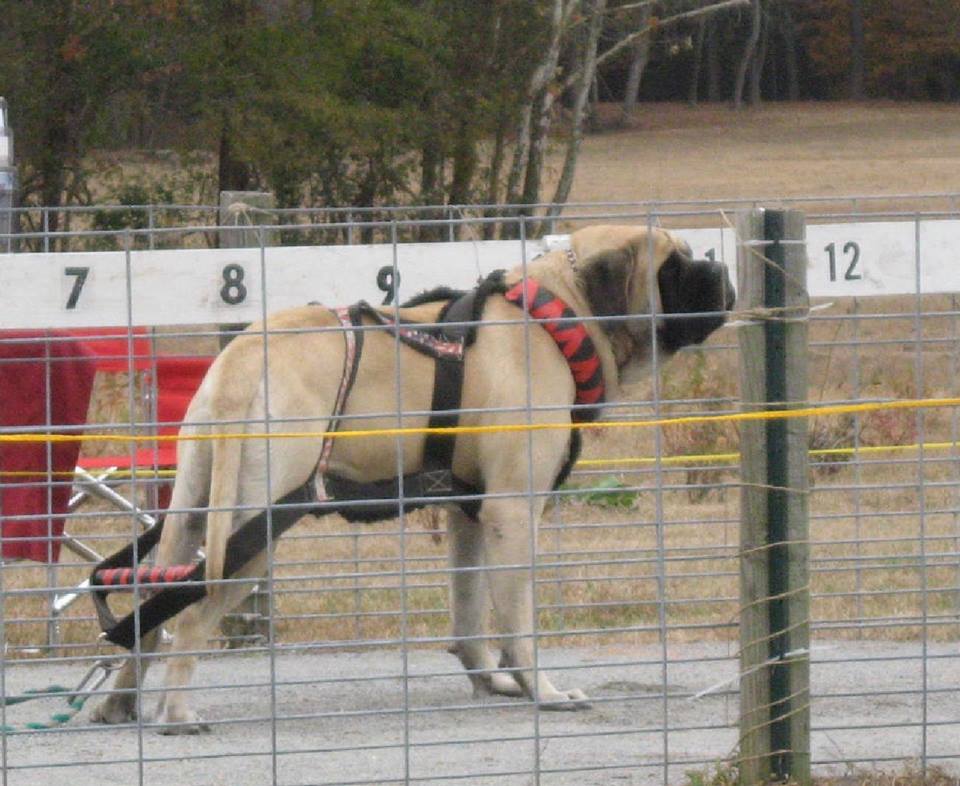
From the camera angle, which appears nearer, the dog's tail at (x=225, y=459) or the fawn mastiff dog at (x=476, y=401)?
the dog's tail at (x=225, y=459)

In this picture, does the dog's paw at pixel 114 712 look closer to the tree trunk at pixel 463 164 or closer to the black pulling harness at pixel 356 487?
the black pulling harness at pixel 356 487

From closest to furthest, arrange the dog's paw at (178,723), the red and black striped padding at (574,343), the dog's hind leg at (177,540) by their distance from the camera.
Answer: the dog's paw at (178,723), the dog's hind leg at (177,540), the red and black striped padding at (574,343)

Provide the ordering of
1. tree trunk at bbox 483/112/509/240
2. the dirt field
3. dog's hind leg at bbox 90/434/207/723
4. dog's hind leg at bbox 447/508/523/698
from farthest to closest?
the dirt field → tree trunk at bbox 483/112/509/240 → dog's hind leg at bbox 447/508/523/698 → dog's hind leg at bbox 90/434/207/723

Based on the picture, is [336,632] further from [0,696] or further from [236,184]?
[236,184]

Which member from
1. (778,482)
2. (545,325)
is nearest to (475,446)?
(545,325)

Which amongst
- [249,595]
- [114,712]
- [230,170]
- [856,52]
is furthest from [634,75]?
A: [114,712]

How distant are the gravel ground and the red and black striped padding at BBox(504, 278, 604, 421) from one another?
0.90 metres

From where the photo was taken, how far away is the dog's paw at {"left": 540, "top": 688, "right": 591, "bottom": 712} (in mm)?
6172

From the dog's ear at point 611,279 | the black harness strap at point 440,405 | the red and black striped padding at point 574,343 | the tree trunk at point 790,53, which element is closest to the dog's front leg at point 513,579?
the black harness strap at point 440,405

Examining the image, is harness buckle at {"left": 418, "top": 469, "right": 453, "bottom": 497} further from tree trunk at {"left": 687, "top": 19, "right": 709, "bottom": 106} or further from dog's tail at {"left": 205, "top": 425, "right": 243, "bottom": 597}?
tree trunk at {"left": 687, "top": 19, "right": 709, "bottom": 106}

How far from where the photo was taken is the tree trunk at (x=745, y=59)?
51681mm

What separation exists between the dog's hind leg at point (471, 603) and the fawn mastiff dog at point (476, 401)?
0.01 m

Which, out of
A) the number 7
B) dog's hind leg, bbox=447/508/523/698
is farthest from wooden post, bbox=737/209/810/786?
dog's hind leg, bbox=447/508/523/698

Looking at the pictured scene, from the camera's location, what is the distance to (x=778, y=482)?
482 cm
